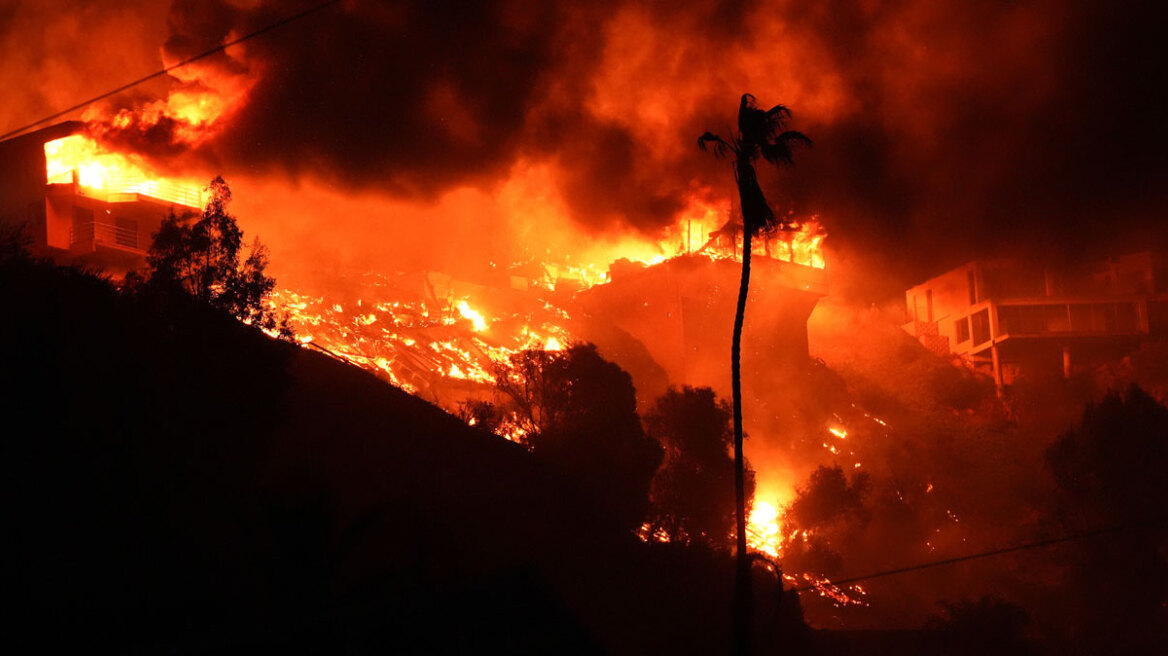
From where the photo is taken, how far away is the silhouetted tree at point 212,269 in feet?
83.4

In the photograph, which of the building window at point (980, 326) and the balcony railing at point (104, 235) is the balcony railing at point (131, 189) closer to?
the balcony railing at point (104, 235)

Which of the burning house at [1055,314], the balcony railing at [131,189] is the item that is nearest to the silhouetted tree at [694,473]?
the balcony railing at [131,189]

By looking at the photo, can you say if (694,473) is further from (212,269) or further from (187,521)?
(187,521)

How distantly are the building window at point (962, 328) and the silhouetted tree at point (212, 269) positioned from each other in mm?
81594

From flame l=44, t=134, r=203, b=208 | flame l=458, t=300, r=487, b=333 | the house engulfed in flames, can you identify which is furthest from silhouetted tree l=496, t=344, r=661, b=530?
flame l=458, t=300, r=487, b=333

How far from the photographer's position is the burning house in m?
88.9

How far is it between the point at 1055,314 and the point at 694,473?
6174 centimetres

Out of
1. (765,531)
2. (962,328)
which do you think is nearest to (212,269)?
(765,531)

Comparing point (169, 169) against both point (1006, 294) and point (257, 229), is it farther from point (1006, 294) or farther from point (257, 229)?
point (1006, 294)

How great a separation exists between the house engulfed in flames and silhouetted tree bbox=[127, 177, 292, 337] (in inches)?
903

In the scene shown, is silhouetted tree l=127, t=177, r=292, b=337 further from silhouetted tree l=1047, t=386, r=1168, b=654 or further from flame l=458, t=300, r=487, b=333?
flame l=458, t=300, r=487, b=333

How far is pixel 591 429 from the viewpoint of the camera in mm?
39094

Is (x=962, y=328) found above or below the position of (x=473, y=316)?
above

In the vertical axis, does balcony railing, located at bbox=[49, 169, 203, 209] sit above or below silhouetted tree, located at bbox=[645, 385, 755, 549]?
above
